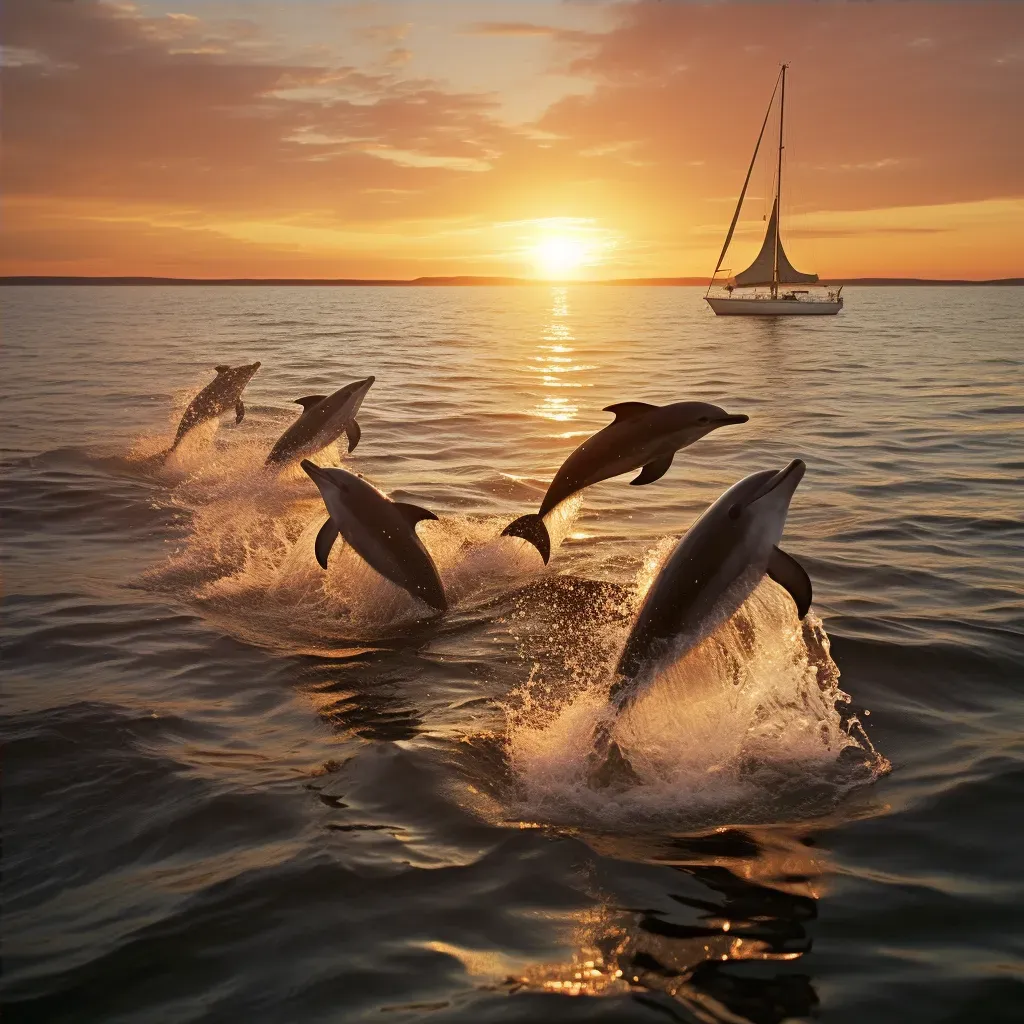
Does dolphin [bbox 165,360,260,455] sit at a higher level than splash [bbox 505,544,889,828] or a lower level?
higher

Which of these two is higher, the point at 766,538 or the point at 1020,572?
the point at 766,538

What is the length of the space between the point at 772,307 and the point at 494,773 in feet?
332

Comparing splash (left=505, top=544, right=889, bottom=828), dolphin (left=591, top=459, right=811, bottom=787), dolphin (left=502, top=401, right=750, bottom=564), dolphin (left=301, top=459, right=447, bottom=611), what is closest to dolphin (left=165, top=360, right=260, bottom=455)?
dolphin (left=301, top=459, right=447, bottom=611)

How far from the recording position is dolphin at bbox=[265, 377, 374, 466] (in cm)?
1573

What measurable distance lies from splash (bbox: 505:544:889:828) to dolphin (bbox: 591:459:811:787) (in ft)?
0.55

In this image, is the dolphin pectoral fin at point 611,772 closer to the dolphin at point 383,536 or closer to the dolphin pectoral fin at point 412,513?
the dolphin at point 383,536

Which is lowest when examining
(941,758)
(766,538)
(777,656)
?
(941,758)

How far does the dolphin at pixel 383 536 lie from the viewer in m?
10.4

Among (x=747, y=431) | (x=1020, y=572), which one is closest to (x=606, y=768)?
(x=1020, y=572)

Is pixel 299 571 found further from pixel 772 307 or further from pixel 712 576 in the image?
pixel 772 307

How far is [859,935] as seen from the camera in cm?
513

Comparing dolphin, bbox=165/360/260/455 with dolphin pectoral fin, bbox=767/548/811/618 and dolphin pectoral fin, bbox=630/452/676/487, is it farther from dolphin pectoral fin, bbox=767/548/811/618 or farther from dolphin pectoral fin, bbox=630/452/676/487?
dolphin pectoral fin, bbox=767/548/811/618

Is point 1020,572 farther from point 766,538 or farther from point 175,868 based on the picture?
point 175,868

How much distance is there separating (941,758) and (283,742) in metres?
4.81
